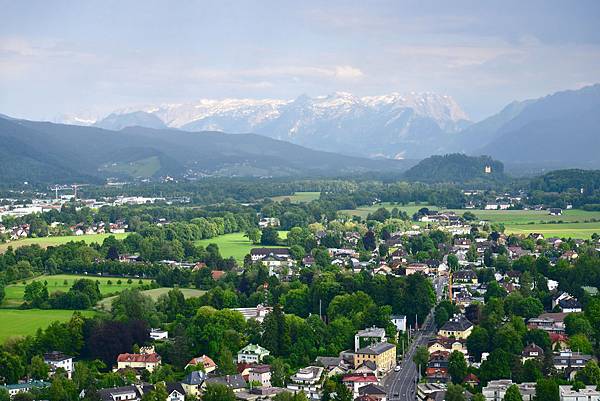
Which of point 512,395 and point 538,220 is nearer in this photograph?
point 512,395

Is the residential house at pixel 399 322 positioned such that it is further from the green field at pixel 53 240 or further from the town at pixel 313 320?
the green field at pixel 53 240

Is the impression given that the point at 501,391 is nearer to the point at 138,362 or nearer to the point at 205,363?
the point at 205,363

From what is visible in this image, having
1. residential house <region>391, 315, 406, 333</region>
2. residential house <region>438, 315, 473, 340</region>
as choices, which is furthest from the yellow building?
residential house <region>391, 315, 406, 333</region>

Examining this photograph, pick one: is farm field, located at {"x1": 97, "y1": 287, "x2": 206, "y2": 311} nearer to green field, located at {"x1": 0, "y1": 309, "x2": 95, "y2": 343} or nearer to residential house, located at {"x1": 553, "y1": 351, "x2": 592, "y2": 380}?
green field, located at {"x1": 0, "y1": 309, "x2": 95, "y2": 343}

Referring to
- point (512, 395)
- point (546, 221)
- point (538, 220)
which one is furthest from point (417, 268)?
point (538, 220)

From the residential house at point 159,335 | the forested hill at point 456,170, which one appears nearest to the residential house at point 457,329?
the residential house at point 159,335

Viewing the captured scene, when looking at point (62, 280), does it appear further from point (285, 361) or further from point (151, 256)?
point (285, 361)
